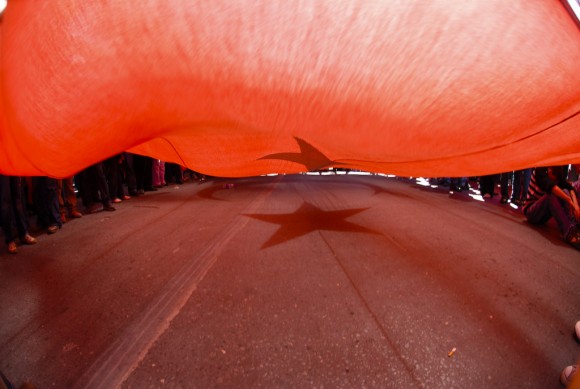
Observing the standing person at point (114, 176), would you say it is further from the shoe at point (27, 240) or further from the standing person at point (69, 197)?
the shoe at point (27, 240)

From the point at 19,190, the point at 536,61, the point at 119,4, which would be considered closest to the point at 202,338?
the point at 119,4

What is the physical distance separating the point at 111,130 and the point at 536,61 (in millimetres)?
1216

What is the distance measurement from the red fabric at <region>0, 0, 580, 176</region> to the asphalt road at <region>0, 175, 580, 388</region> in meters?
1.32

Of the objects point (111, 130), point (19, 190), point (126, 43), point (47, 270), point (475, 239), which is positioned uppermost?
point (126, 43)

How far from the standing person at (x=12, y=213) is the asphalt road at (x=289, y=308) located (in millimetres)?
180

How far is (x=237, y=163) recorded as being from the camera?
5.67 ft

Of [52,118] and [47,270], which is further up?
[52,118]

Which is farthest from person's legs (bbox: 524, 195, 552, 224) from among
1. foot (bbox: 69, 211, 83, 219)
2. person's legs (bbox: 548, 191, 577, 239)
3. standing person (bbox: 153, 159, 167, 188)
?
standing person (bbox: 153, 159, 167, 188)

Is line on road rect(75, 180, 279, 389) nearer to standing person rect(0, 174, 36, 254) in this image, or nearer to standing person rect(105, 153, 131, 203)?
standing person rect(0, 174, 36, 254)

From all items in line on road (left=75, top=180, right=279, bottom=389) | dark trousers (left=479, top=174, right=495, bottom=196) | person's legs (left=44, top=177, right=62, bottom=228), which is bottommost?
line on road (left=75, top=180, right=279, bottom=389)

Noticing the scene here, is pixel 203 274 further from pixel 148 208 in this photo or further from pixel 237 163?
pixel 148 208

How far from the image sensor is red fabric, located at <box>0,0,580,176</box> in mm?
574

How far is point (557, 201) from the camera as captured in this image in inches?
157

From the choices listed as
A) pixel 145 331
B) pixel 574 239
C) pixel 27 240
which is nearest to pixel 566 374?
pixel 145 331
